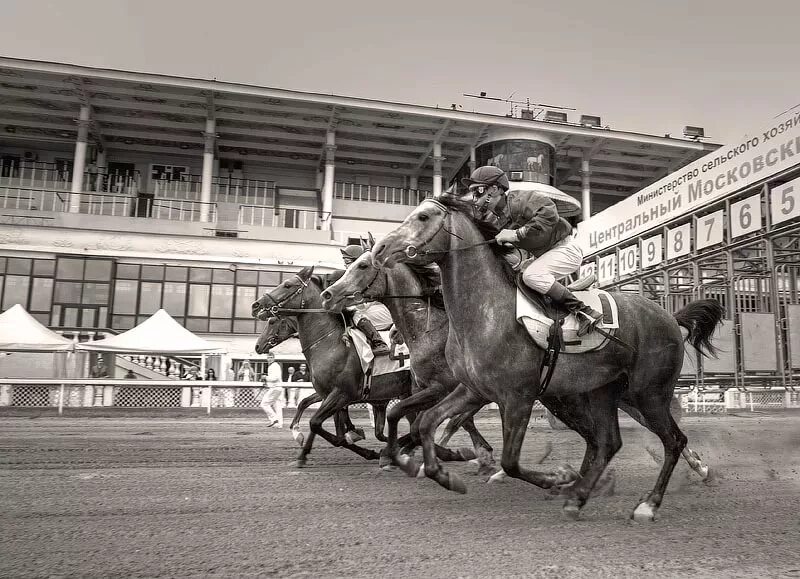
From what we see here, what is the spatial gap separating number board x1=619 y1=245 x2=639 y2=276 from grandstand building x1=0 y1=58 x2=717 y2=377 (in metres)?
11.7

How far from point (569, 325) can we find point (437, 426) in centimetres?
132

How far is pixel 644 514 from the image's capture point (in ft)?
13.7

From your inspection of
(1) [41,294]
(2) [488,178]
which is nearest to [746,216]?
(2) [488,178]

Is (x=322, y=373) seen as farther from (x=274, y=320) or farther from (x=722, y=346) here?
(x=722, y=346)

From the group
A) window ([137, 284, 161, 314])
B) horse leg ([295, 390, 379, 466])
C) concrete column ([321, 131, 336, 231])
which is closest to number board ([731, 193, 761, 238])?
horse leg ([295, 390, 379, 466])

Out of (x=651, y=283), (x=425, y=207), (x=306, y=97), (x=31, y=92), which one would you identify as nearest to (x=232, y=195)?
(x=306, y=97)

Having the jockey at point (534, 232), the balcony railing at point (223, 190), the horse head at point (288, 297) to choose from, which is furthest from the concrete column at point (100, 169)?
the jockey at point (534, 232)

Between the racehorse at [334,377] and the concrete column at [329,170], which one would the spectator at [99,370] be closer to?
the concrete column at [329,170]

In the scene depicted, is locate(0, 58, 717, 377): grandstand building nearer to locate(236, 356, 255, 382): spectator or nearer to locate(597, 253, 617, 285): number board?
locate(236, 356, 255, 382): spectator

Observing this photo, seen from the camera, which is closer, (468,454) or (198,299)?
(468,454)

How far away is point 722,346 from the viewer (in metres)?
12.6

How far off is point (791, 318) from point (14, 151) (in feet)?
117

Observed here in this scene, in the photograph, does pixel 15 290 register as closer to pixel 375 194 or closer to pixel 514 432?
pixel 375 194

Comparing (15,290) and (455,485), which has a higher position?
(15,290)
